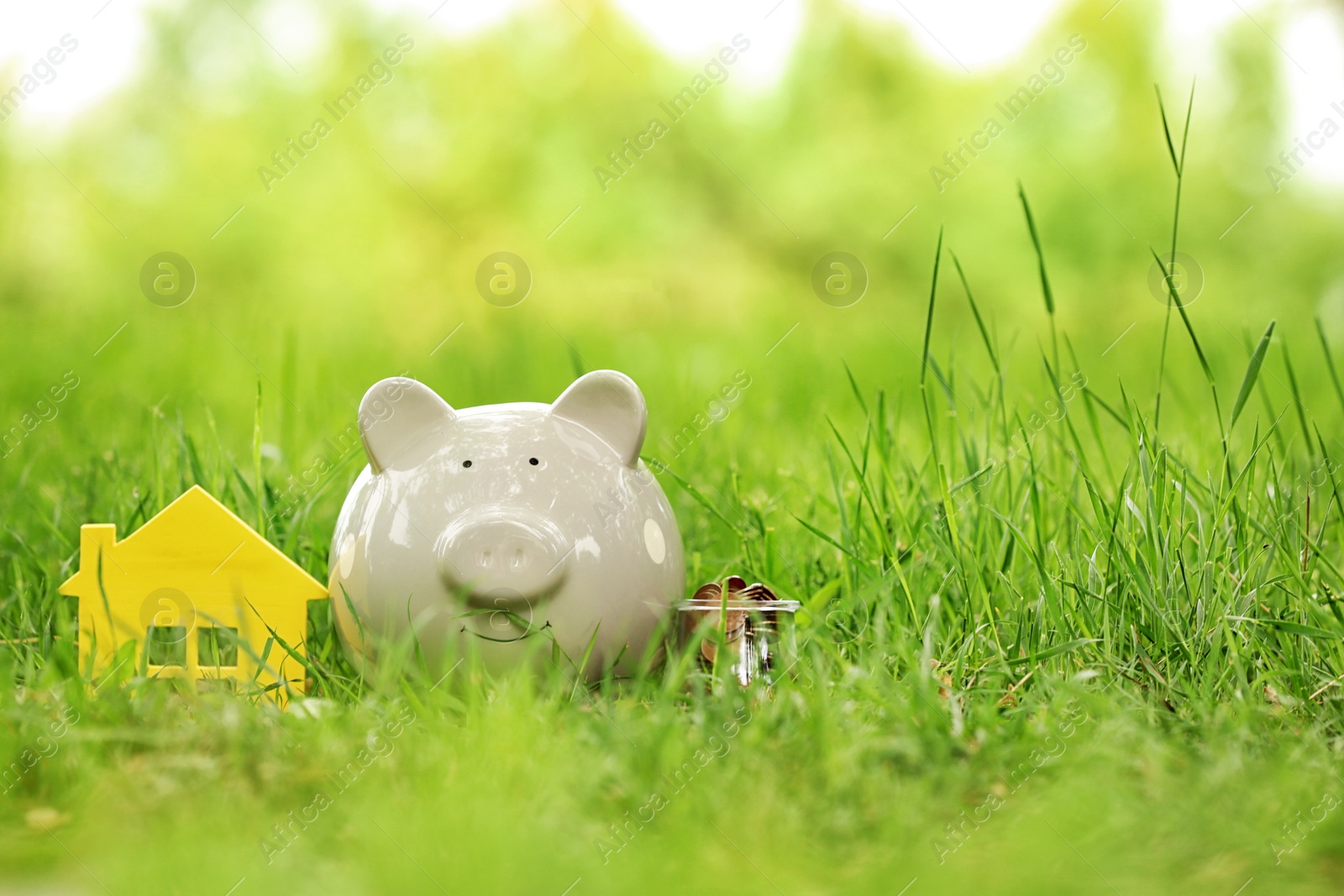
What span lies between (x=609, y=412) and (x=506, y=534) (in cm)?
39

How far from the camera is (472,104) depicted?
40.1 feet

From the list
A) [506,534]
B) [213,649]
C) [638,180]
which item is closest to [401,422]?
[506,534]

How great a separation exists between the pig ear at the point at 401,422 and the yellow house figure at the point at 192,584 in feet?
0.96

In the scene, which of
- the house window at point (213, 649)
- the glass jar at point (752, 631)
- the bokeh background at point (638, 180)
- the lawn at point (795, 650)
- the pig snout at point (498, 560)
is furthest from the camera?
the bokeh background at point (638, 180)

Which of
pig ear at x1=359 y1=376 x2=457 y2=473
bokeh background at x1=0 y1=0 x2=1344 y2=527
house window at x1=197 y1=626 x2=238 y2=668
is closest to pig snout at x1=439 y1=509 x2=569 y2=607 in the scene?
pig ear at x1=359 y1=376 x2=457 y2=473

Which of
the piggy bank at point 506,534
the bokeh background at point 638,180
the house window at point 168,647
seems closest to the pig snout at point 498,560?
the piggy bank at point 506,534

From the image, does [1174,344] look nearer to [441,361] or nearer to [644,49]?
[441,361]

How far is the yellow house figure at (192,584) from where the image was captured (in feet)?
7.30

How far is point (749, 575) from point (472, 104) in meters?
10.6

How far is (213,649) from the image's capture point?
7.52 feet

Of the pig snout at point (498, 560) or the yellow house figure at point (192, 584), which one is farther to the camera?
the yellow house figure at point (192, 584)

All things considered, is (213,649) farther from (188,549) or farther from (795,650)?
(795,650)

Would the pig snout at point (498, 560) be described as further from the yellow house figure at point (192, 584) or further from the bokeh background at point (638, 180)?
the bokeh background at point (638, 180)

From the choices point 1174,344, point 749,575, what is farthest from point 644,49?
point 749,575
